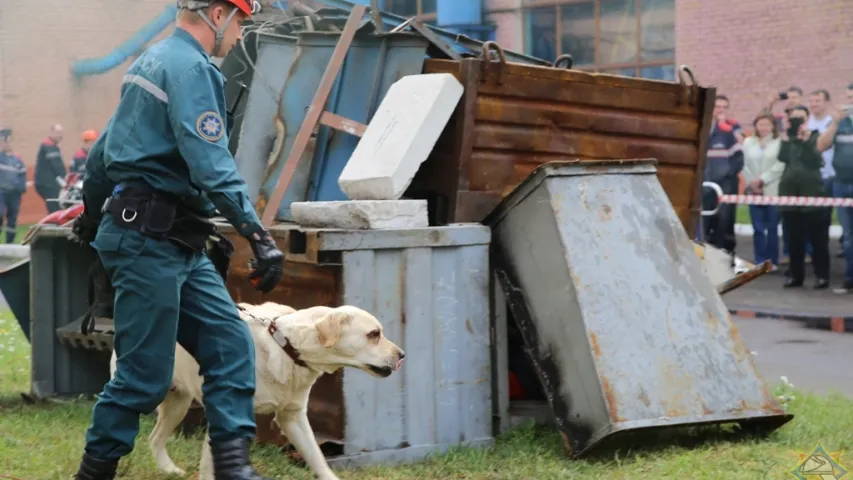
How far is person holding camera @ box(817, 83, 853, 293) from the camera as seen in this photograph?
13.6 m

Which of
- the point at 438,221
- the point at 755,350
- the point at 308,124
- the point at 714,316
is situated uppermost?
the point at 308,124

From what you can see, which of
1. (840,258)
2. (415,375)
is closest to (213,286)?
(415,375)

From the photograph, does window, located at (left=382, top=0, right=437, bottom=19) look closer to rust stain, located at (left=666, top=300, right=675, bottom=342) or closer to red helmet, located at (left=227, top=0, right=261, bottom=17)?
rust stain, located at (left=666, top=300, right=675, bottom=342)

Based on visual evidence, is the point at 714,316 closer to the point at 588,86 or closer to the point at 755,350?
the point at 588,86

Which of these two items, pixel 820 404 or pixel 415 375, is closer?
pixel 415 375

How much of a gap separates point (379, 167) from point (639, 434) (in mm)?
1651

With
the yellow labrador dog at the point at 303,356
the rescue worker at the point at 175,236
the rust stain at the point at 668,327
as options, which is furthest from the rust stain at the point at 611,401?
the rescue worker at the point at 175,236

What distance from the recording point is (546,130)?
6.27 meters

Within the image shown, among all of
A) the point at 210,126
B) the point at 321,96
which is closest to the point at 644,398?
the point at 210,126

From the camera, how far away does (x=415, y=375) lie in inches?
213

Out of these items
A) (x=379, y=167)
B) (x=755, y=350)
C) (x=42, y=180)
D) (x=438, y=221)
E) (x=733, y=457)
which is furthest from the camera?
(x=42, y=180)

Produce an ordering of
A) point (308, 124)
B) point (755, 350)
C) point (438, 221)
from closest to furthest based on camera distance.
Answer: point (438, 221), point (308, 124), point (755, 350)

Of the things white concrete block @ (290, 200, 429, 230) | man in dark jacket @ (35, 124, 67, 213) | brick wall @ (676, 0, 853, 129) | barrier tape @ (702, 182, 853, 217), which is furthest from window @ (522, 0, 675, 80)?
white concrete block @ (290, 200, 429, 230)

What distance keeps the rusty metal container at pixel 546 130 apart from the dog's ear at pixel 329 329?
4.52ft
